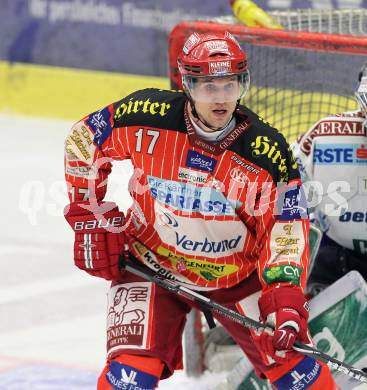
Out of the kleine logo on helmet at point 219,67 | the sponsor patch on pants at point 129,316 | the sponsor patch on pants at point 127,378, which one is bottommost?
the sponsor patch on pants at point 127,378

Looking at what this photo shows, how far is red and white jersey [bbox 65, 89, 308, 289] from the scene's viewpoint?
296 cm

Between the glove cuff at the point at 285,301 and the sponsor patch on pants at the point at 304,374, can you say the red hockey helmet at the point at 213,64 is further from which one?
the sponsor patch on pants at the point at 304,374

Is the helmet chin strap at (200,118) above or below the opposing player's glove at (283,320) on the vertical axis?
above

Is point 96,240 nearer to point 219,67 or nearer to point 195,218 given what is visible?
point 195,218

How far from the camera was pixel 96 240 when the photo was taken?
10.4ft

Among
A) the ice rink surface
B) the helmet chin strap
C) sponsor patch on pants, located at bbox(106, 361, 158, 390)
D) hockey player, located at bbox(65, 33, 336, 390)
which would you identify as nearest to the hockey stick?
hockey player, located at bbox(65, 33, 336, 390)

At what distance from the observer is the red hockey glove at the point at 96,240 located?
316 centimetres

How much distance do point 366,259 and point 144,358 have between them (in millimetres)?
1035

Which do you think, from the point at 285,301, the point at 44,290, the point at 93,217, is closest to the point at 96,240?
the point at 93,217

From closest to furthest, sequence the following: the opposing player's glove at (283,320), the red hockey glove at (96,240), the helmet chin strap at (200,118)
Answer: the opposing player's glove at (283,320) → the helmet chin strap at (200,118) → the red hockey glove at (96,240)

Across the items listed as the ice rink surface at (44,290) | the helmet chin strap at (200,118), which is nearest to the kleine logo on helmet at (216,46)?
the helmet chin strap at (200,118)

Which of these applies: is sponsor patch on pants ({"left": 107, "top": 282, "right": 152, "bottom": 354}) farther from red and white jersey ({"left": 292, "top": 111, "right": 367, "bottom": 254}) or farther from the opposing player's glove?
red and white jersey ({"left": 292, "top": 111, "right": 367, "bottom": 254})

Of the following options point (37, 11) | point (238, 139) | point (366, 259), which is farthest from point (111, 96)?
point (238, 139)

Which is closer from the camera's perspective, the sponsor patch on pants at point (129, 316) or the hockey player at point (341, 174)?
the sponsor patch on pants at point (129, 316)
